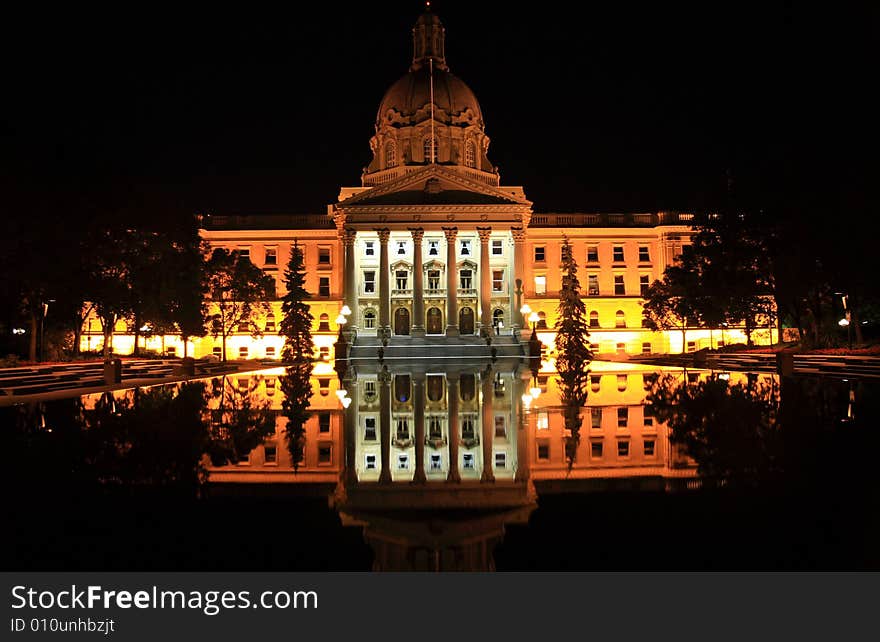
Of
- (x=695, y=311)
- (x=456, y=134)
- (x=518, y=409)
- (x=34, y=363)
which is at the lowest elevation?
(x=518, y=409)

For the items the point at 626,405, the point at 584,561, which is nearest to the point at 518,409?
the point at 626,405

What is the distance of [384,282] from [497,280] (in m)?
12.2

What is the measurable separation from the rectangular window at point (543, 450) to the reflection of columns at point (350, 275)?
4979 centimetres

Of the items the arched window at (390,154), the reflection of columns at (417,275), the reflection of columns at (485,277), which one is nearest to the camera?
the reflection of columns at (485,277)

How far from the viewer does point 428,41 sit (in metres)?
83.8

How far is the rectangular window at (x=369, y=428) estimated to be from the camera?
13.5 metres

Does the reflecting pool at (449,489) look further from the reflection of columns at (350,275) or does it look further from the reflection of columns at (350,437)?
the reflection of columns at (350,275)

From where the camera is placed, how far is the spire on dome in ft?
274

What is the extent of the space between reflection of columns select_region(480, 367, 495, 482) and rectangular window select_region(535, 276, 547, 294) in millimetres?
57576

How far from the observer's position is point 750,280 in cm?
4856

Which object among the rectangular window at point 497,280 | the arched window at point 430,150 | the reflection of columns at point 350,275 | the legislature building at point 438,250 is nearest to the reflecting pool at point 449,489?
the legislature building at point 438,250

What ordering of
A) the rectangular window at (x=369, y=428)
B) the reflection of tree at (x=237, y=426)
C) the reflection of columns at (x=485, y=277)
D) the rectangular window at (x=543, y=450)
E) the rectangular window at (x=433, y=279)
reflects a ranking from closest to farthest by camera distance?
the rectangular window at (x=543, y=450), the reflection of tree at (x=237, y=426), the rectangular window at (x=369, y=428), the reflection of columns at (x=485, y=277), the rectangular window at (x=433, y=279)

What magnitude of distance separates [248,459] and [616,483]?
541cm

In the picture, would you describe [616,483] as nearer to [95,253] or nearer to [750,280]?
[95,253]
